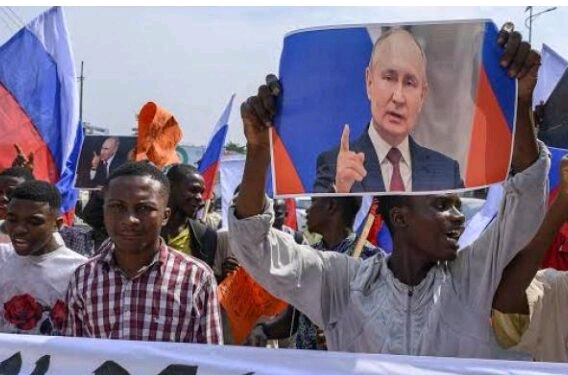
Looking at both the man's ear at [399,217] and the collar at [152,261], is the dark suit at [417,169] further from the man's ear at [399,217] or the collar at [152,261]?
the collar at [152,261]

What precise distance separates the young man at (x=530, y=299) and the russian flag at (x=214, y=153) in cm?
411

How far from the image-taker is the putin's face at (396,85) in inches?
98.0

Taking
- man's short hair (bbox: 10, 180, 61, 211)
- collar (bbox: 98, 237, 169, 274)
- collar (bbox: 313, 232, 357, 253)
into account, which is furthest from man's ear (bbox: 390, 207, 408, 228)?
man's short hair (bbox: 10, 180, 61, 211)

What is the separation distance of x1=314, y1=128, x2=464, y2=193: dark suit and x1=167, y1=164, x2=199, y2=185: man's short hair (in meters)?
2.40

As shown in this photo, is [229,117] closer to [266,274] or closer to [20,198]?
[20,198]

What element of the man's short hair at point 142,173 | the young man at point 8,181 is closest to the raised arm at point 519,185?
the man's short hair at point 142,173

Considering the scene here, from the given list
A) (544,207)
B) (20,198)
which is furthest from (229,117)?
(544,207)

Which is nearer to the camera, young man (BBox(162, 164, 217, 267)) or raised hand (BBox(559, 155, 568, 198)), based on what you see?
raised hand (BBox(559, 155, 568, 198))

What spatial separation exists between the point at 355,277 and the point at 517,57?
84cm

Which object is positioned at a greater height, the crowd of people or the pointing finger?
the pointing finger

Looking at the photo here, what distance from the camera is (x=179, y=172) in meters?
4.91

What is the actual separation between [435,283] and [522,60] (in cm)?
72

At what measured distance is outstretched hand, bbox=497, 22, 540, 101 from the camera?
2.37 m

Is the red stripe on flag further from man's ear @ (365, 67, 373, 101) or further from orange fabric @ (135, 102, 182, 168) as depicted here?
man's ear @ (365, 67, 373, 101)
